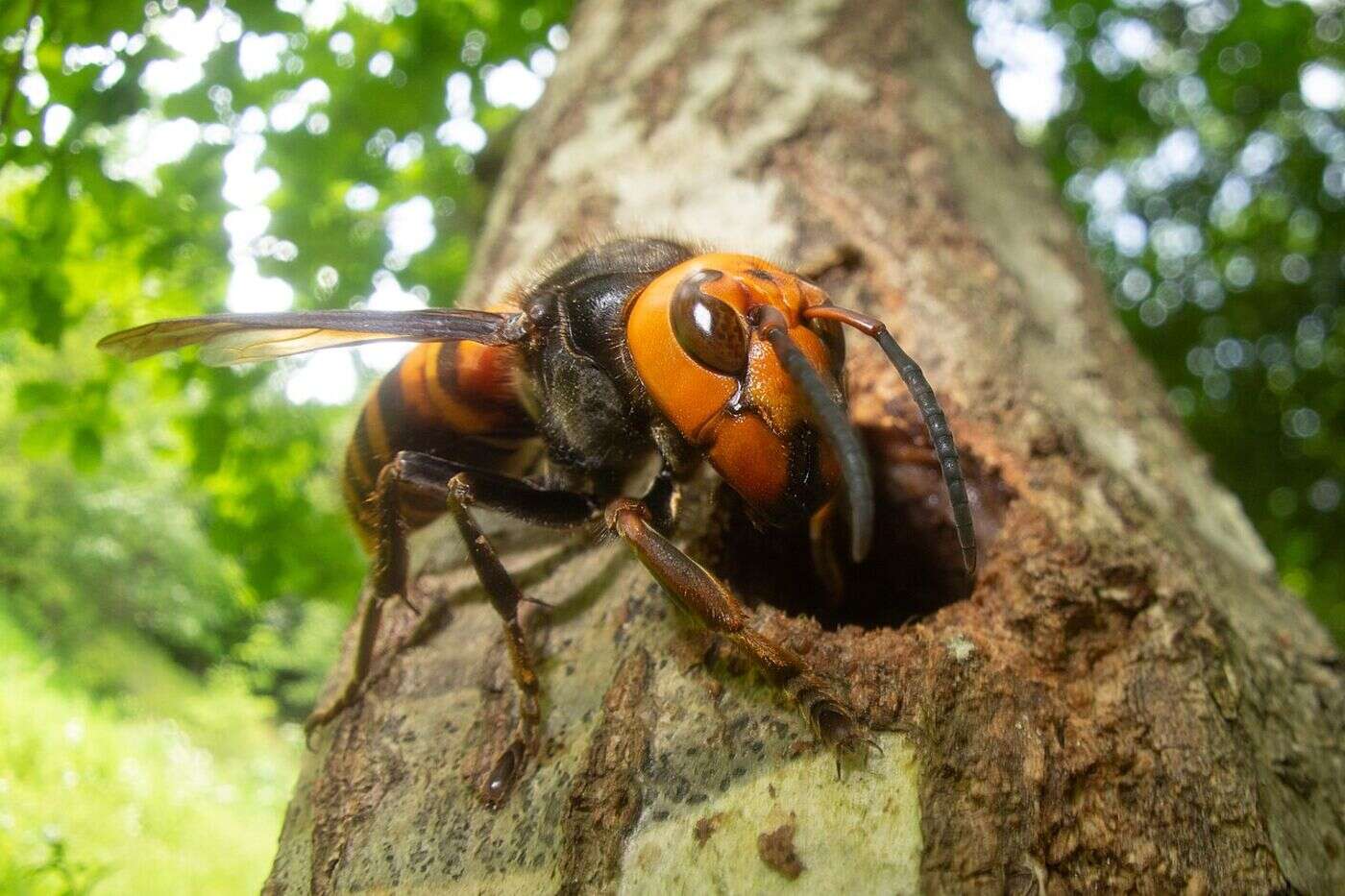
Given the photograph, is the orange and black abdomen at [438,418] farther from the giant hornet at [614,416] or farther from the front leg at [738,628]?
the front leg at [738,628]

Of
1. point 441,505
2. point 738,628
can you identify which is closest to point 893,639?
point 738,628

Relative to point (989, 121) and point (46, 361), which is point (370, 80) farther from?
point (989, 121)

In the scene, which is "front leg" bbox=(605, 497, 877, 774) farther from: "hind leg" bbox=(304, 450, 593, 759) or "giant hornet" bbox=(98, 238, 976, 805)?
"hind leg" bbox=(304, 450, 593, 759)

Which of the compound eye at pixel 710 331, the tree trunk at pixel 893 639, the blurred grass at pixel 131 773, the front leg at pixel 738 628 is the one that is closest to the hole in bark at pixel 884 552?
the tree trunk at pixel 893 639

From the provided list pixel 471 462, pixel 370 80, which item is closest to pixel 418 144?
pixel 370 80

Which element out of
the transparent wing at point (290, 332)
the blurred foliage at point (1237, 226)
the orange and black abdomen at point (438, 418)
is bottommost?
the blurred foliage at point (1237, 226)

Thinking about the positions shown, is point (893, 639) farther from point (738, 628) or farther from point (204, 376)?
point (204, 376)
